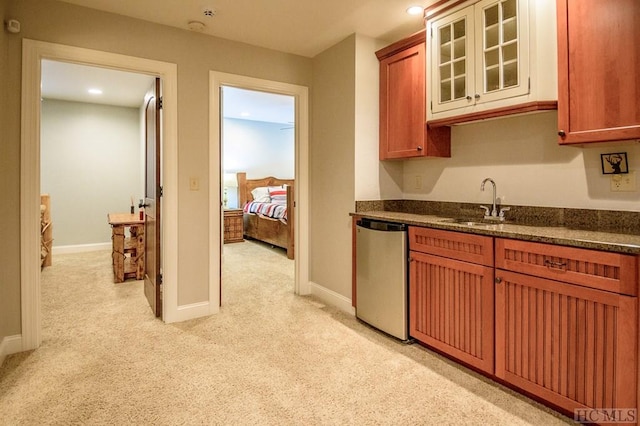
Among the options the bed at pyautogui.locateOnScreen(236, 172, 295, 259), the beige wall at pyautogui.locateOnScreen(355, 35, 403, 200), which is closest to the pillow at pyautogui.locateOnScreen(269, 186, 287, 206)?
the bed at pyautogui.locateOnScreen(236, 172, 295, 259)

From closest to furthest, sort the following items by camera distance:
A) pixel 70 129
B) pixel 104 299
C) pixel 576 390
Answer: pixel 576 390 → pixel 104 299 → pixel 70 129

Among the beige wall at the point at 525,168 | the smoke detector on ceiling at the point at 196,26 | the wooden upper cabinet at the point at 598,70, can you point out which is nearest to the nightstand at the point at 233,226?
the smoke detector on ceiling at the point at 196,26

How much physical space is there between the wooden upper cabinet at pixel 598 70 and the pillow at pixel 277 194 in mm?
5043

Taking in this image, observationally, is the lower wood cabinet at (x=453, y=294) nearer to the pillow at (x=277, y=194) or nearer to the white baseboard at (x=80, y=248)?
the pillow at (x=277, y=194)

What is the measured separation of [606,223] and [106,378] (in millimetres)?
2940

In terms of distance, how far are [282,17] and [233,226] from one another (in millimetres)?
4714

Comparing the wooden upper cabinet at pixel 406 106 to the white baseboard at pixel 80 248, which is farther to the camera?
the white baseboard at pixel 80 248

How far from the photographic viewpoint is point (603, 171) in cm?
199

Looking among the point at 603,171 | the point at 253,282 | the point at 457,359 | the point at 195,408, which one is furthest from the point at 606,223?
the point at 253,282

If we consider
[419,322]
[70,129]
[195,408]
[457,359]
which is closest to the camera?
[195,408]

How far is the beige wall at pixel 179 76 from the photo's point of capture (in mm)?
2307

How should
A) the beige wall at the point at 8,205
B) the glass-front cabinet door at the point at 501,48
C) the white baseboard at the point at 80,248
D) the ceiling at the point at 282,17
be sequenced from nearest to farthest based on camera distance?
the glass-front cabinet door at the point at 501,48 < the beige wall at the point at 8,205 < the ceiling at the point at 282,17 < the white baseboard at the point at 80,248

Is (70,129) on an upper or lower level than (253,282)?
upper

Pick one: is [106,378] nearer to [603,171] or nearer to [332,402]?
[332,402]
